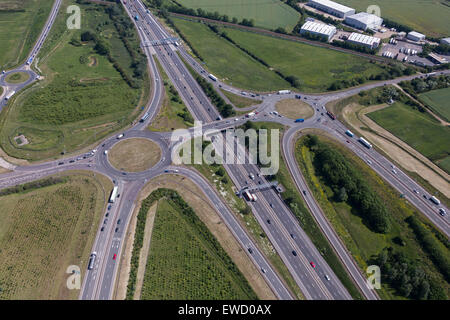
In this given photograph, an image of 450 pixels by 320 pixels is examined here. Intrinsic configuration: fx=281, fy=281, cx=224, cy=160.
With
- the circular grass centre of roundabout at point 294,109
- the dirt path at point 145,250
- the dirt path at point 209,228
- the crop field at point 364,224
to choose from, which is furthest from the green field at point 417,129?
the dirt path at point 145,250

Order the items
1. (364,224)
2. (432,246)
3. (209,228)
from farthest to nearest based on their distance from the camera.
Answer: (364,224)
(209,228)
(432,246)

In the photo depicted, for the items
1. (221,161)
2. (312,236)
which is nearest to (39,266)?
(221,161)

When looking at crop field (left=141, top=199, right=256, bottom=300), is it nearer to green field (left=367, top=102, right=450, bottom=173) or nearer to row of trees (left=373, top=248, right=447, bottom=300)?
row of trees (left=373, top=248, right=447, bottom=300)

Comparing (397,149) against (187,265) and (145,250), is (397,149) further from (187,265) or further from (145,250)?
(145,250)

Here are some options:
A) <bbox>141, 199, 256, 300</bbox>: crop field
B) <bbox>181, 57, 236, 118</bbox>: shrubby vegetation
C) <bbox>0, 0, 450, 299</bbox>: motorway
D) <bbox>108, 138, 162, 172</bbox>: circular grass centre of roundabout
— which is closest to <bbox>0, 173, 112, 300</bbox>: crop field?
<bbox>0, 0, 450, 299</bbox>: motorway

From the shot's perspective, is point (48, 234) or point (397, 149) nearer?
point (48, 234)

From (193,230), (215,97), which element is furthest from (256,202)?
(215,97)
